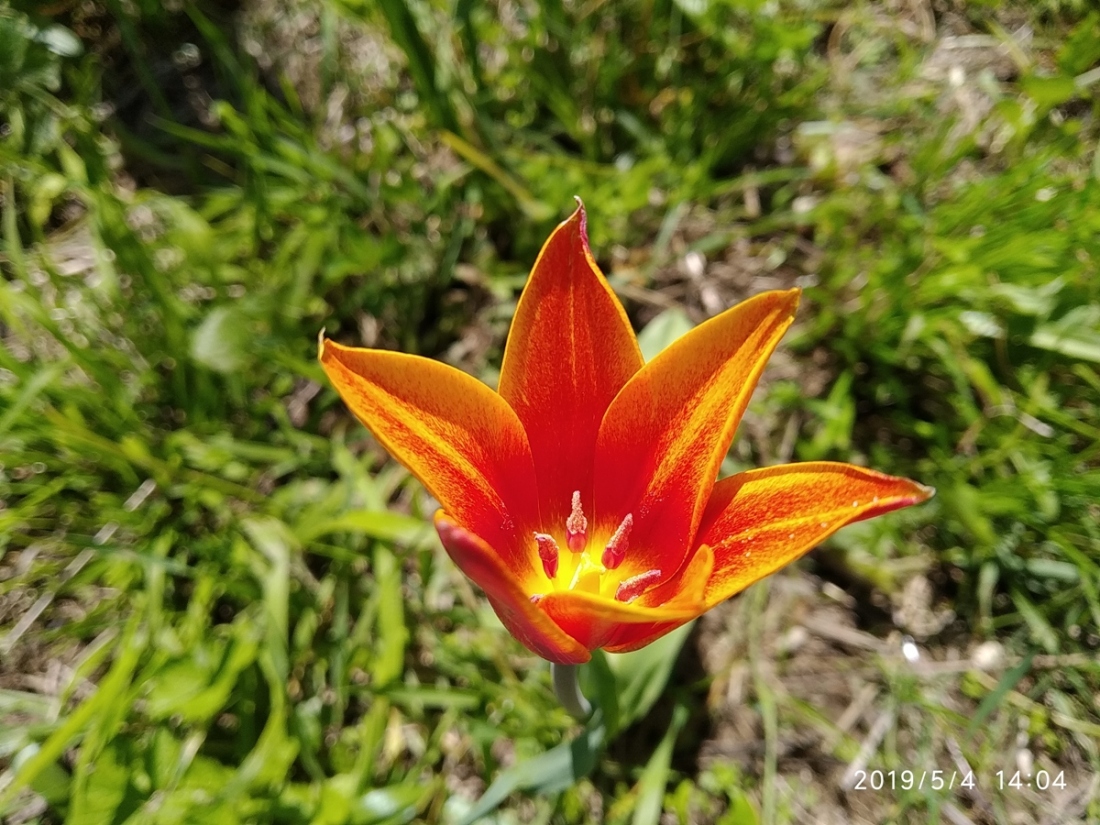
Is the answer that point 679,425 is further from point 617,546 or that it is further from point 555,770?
point 555,770

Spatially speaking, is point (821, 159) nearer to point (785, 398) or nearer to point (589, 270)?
point (785, 398)

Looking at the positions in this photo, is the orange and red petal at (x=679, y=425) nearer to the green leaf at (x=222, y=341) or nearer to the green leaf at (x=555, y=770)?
the green leaf at (x=555, y=770)

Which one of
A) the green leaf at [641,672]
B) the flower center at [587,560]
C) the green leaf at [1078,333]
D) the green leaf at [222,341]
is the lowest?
the green leaf at [641,672]

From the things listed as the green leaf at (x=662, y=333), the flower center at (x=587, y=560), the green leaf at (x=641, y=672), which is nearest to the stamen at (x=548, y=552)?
the flower center at (x=587, y=560)

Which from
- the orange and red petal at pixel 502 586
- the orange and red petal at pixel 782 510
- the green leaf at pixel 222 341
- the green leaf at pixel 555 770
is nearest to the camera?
the orange and red petal at pixel 502 586

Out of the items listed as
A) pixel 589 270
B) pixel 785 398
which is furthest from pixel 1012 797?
pixel 589 270

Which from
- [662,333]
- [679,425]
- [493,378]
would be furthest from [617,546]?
[493,378]
